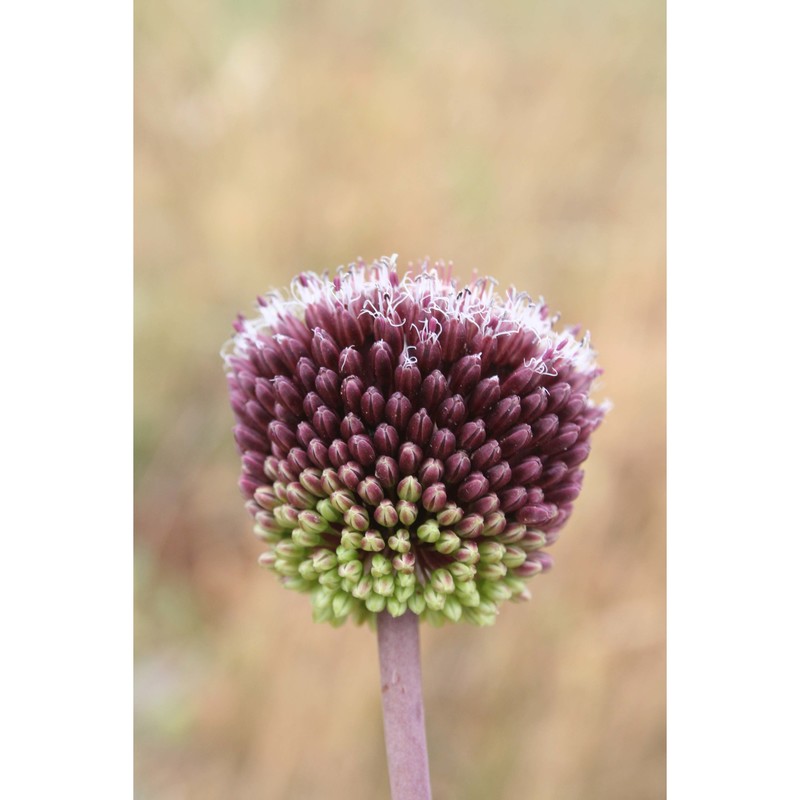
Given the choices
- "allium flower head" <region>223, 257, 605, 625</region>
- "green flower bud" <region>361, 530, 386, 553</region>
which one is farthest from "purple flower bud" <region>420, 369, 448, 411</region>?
"green flower bud" <region>361, 530, 386, 553</region>

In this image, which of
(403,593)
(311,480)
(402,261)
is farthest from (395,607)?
(402,261)

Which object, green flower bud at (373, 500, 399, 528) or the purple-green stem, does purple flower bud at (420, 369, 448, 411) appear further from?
the purple-green stem

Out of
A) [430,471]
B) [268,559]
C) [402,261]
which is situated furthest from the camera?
[402,261]


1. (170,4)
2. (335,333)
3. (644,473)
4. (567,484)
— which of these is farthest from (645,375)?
(170,4)

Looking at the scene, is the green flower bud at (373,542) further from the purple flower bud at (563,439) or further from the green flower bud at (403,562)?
the purple flower bud at (563,439)

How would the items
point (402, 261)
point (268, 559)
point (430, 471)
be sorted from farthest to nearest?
point (402, 261), point (268, 559), point (430, 471)

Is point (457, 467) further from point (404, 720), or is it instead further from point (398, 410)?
point (404, 720)
